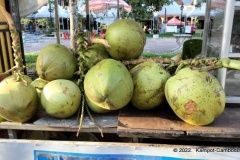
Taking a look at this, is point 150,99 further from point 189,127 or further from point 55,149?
point 55,149

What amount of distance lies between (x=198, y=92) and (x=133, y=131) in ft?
1.26

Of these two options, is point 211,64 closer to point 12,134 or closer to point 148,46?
point 12,134

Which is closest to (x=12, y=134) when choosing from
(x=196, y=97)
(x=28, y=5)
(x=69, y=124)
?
(x=69, y=124)

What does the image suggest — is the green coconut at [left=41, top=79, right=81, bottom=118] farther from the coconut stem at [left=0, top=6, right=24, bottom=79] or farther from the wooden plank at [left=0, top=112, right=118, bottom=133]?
the coconut stem at [left=0, top=6, right=24, bottom=79]

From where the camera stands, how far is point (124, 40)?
4.91 feet

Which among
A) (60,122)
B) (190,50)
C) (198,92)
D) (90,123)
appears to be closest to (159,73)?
(198,92)

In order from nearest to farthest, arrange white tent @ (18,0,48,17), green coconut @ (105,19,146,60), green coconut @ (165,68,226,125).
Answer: green coconut @ (165,68,226,125)
green coconut @ (105,19,146,60)
white tent @ (18,0,48,17)

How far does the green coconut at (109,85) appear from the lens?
4.12 feet

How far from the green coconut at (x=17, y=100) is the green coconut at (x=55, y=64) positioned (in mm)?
144

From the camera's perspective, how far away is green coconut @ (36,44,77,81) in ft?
5.07

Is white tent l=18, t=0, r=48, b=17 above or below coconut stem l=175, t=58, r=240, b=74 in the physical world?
above

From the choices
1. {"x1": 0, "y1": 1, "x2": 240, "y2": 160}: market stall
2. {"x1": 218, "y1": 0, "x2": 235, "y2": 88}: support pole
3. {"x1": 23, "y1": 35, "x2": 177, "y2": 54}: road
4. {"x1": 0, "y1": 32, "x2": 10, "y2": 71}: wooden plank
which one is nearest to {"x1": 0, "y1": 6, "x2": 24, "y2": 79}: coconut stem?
{"x1": 0, "y1": 1, "x2": 240, "y2": 160}: market stall

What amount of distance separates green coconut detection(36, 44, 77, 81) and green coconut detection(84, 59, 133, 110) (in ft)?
0.92

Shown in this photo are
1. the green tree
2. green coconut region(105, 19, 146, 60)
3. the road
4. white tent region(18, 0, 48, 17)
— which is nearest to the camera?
green coconut region(105, 19, 146, 60)
